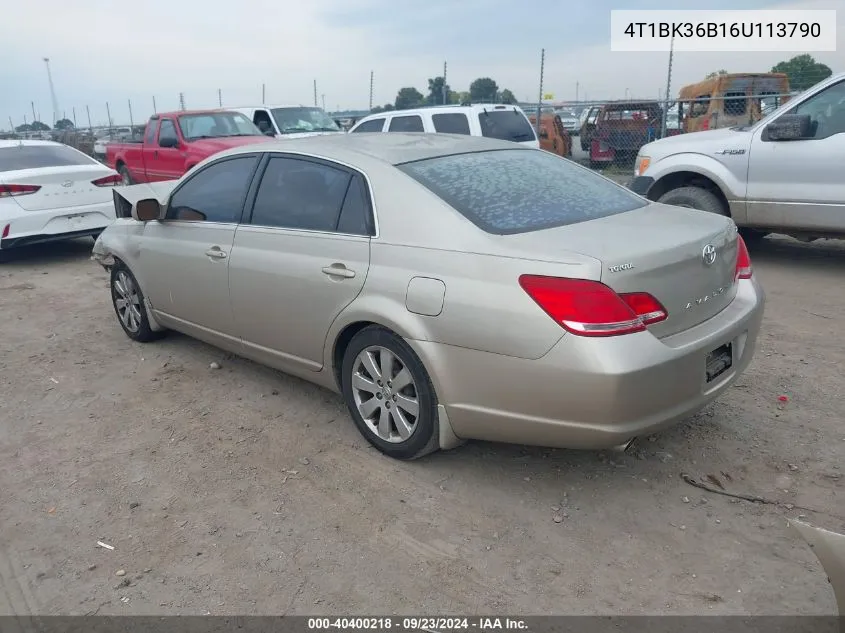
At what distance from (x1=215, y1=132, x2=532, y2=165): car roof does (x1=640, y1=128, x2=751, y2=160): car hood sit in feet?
12.5

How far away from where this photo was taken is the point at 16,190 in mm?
8445

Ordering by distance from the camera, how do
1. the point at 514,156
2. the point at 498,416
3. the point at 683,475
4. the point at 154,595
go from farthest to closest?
the point at 514,156 → the point at 683,475 → the point at 498,416 → the point at 154,595

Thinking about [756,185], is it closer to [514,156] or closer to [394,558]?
[514,156]

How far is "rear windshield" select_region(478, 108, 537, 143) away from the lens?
11.2 m

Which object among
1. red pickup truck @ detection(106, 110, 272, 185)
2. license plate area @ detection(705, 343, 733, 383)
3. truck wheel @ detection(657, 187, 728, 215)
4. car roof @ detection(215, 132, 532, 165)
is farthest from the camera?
red pickup truck @ detection(106, 110, 272, 185)

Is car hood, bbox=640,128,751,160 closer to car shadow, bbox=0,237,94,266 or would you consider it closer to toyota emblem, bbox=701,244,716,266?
toyota emblem, bbox=701,244,716,266

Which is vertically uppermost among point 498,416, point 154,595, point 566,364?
point 566,364

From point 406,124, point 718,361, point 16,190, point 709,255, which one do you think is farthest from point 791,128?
point 16,190

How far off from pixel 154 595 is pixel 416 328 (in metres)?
1.51

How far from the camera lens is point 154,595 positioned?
2783 millimetres

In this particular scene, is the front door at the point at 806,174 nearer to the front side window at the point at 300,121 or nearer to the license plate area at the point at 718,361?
the license plate area at the point at 718,361

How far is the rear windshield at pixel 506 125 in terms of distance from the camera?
439 inches

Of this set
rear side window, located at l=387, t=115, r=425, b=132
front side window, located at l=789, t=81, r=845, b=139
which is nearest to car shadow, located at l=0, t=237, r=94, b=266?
rear side window, located at l=387, t=115, r=425, b=132

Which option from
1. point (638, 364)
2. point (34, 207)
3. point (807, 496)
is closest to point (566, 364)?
point (638, 364)
